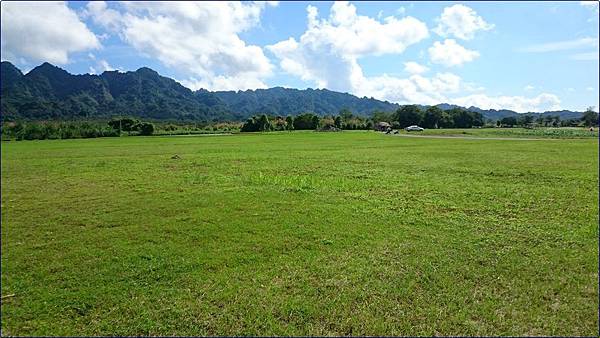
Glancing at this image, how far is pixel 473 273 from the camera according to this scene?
20.3 feet

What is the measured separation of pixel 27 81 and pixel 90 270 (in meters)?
151

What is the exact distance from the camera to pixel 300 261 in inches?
261

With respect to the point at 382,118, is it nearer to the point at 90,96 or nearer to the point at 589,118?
the point at 589,118

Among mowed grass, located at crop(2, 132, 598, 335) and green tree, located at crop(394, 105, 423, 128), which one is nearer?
mowed grass, located at crop(2, 132, 598, 335)

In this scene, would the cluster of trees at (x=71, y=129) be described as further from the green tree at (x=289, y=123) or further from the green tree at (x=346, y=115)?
the green tree at (x=346, y=115)

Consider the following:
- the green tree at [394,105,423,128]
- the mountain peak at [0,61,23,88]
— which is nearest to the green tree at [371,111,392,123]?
the green tree at [394,105,423,128]

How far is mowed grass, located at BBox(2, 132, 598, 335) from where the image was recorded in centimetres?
479

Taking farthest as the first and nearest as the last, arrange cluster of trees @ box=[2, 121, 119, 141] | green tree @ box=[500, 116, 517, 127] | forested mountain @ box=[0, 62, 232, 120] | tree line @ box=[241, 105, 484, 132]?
green tree @ box=[500, 116, 517, 127] < tree line @ box=[241, 105, 484, 132] < forested mountain @ box=[0, 62, 232, 120] < cluster of trees @ box=[2, 121, 119, 141]

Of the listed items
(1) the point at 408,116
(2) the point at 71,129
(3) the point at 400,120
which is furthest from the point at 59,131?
(1) the point at 408,116

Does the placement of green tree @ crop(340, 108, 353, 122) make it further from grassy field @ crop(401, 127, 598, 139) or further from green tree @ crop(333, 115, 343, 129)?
grassy field @ crop(401, 127, 598, 139)

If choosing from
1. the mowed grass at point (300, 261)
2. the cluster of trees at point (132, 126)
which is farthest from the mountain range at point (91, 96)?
the mowed grass at point (300, 261)

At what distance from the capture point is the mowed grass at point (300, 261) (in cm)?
479

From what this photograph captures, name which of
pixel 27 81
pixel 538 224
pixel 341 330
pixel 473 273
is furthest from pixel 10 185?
pixel 27 81

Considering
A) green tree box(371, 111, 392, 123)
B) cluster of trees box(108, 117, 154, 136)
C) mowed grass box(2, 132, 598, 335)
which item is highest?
green tree box(371, 111, 392, 123)
